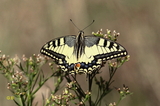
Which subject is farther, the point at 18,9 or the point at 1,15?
the point at 18,9

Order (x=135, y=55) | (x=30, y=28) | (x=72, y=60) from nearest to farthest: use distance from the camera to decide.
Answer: (x=72, y=60)
(x=135, y=55)
(x=30, y=28)

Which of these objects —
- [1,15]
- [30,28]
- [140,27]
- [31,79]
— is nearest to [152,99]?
[140,27]

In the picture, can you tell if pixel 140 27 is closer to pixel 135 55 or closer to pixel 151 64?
pixel 135 55

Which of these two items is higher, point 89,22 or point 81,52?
point 89,22

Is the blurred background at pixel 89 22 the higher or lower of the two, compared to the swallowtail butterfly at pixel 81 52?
higher

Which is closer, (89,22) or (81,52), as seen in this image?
(81,52)
